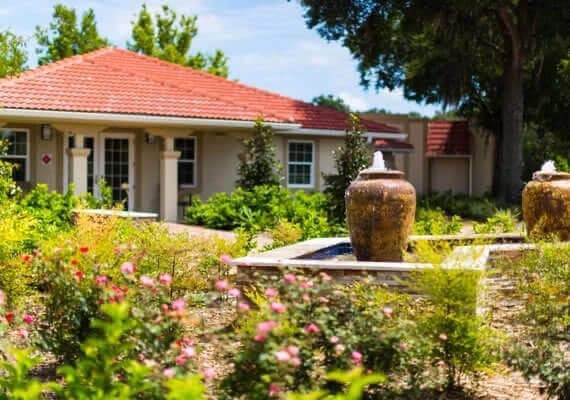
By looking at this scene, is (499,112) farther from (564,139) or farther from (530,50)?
(530,50)

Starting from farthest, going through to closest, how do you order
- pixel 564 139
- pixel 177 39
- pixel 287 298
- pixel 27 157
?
1. pixel 177 39
2. pixel 564 139
3. pixel 27 157
4. pixel 287 298

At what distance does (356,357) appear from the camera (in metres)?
5.09

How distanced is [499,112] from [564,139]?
284cm

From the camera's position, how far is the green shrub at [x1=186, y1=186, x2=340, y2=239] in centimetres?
1948

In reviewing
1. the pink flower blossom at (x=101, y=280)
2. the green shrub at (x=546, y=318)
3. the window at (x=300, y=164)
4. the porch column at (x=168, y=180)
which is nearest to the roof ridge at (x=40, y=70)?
the porch column at (x=168, y=180)

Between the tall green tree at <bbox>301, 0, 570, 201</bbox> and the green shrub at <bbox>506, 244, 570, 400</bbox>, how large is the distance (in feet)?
52.3

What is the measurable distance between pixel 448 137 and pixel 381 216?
30583mm

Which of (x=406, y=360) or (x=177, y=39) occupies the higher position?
(x=177, y=39)

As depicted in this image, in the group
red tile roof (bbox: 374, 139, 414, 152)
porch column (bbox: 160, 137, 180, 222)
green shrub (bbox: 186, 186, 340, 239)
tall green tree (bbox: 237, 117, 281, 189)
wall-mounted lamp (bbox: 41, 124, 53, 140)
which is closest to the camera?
green shrub (bbox: 186, 186, 340, 239)

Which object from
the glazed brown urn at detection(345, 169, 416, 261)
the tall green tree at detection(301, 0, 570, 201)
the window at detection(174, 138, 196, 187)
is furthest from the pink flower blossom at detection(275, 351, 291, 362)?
the tall green tree at detection(301, 0, 570, 201)

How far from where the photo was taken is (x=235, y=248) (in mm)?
10750

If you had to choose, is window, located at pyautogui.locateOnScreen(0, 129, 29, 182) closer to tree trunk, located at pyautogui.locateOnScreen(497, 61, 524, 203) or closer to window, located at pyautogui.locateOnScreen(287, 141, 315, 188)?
window, located at pyautogui.locateOnScreen(287, 141, 315, 188)

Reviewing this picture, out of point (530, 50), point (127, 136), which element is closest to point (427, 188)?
point (530, 50)

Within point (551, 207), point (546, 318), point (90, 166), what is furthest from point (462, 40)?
point (546, 318)
